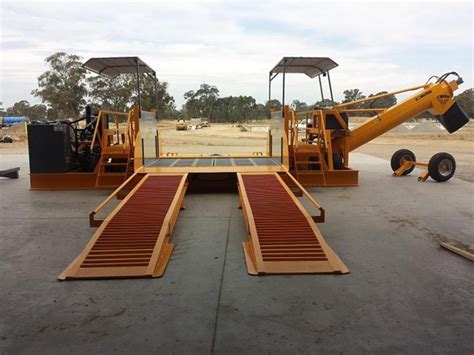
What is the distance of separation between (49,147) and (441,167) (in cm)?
937

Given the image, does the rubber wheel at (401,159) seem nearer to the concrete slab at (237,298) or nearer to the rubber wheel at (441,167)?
the rubber wheel at (441,167)

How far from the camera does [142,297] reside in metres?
3.80

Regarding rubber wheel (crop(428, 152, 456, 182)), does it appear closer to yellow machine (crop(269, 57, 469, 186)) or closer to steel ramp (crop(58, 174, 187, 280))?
yellow machine (crop(269, 57, 469, 186))

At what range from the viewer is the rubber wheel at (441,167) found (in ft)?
33.9

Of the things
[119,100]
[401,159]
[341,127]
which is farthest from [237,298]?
[119,100]

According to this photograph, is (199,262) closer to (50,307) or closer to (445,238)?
(50,307)

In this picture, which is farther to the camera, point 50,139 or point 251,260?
point 50,139

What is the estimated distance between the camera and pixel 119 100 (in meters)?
20.8

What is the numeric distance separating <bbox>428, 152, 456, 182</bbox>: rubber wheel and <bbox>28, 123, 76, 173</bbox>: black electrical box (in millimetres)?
8744

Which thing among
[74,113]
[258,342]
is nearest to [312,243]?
[258,342]

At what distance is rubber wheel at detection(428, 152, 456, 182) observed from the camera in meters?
10.3

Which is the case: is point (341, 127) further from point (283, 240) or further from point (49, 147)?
point (49, 147)

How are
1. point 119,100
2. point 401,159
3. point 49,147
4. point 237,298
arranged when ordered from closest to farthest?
point 237,298
point 49,147
point 401,159
point 119,100

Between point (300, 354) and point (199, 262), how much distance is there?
205 centimetres
